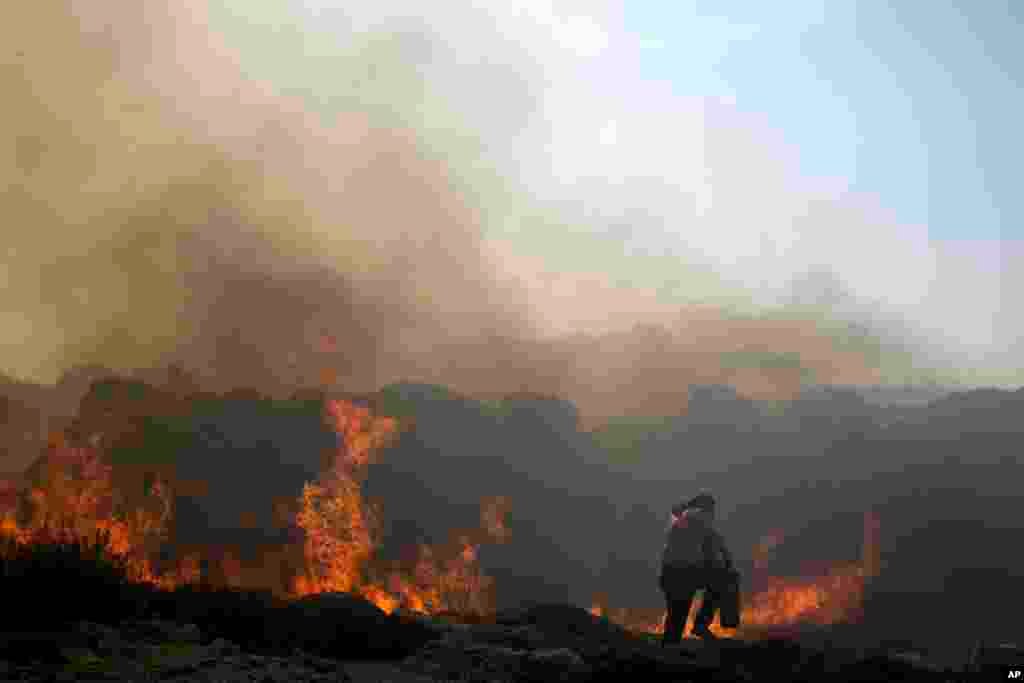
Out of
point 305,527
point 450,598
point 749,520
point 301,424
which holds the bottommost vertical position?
point 450,598

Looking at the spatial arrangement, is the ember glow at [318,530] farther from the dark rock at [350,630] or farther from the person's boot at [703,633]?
the dark rock at [350,630]

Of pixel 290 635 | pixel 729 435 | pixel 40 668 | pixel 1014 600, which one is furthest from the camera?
pixel 729 435

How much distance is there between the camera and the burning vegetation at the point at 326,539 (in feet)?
117

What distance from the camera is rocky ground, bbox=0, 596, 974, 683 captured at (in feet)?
16.9

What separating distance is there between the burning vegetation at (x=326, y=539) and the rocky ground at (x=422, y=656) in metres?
26.4

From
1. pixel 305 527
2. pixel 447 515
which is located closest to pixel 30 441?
pixel 305 527

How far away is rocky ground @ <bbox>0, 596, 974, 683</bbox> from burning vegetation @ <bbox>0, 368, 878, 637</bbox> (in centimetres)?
2638

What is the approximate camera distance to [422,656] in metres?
7.05

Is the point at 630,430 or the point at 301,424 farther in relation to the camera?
the point at 630,430

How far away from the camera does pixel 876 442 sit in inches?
1693

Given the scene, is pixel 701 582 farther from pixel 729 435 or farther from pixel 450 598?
pixel 729 435

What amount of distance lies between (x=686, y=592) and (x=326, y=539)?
28.7 metres

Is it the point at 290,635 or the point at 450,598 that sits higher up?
the point at 290,635

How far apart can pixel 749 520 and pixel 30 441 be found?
2193 inches
